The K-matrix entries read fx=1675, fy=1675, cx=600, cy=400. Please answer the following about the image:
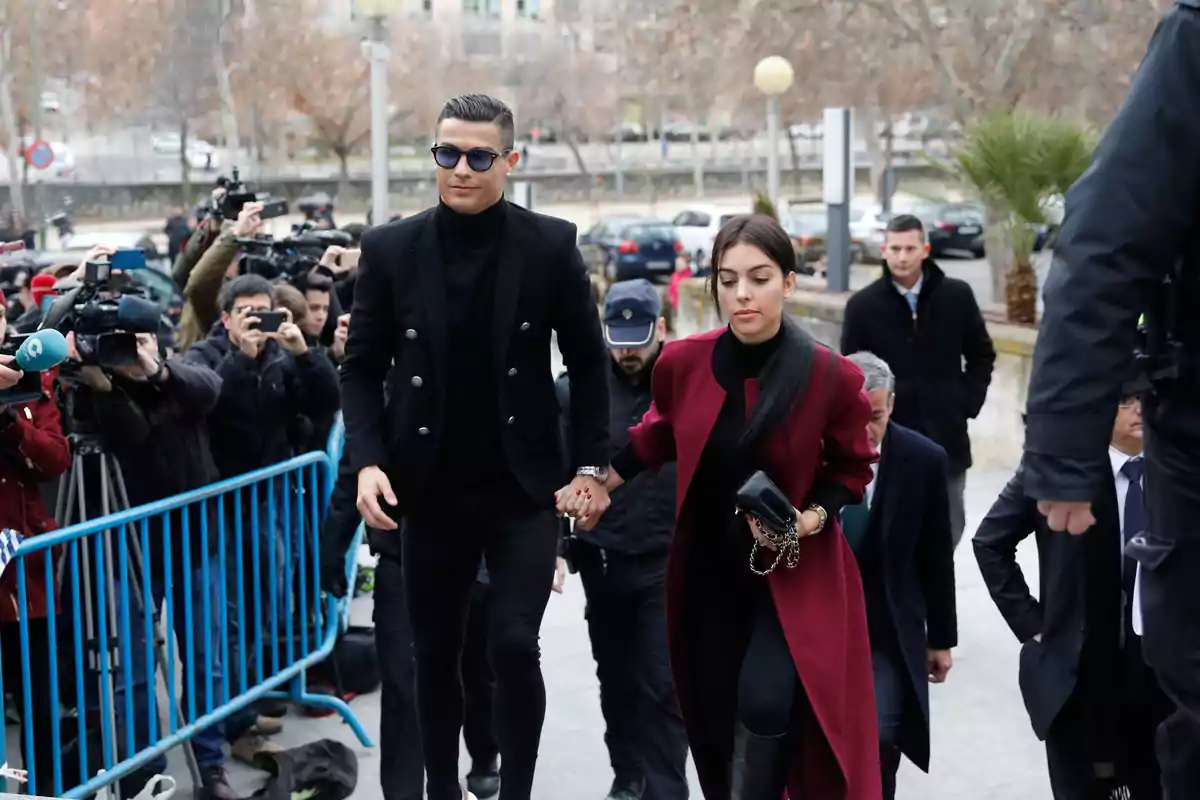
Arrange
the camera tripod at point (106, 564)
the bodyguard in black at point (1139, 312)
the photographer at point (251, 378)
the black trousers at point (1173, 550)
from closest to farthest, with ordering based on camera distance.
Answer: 1. the bodyguard in black at point (1139, 312)
2. the black trousers at point (1173, 550)
3. the camera tripod at point (106, 564)
4. the photographer at point (251, 378)

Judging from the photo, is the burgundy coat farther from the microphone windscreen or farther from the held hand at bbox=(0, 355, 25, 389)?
the held hand at bbox=(0, 355, 25, 389)

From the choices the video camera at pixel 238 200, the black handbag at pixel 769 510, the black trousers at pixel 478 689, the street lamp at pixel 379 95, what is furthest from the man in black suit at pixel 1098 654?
the street lamp at pixel 379 95

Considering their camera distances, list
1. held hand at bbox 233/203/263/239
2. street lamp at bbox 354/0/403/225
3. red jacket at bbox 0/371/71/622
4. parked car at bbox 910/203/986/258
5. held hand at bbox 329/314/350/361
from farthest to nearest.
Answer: parked car at bbox 910/203/986/258 < street lamp at bbox 354/0/403/225 < held hand at bbox 233/203/263/239 < held hand at bbox 329/314/350/361 < red jacket at bbox 0/371/71/622

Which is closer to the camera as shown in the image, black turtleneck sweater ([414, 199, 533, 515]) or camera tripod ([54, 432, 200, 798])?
black turtleneck sweater ([414, 199, 533, 515])

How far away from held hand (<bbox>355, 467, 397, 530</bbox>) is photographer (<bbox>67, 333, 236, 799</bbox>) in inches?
59.8

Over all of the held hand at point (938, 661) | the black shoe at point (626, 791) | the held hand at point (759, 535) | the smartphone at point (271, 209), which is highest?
the smartphone at point (271, 209)

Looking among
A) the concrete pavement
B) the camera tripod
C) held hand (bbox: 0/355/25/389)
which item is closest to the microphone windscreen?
held hand (bbox: 0/355/25/389)

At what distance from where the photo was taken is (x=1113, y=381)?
280 cm

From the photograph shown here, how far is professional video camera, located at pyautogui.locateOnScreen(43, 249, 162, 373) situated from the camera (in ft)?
18.0

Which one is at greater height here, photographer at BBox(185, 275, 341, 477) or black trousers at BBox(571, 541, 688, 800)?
photographer at BBox(185, 275, 341, 477)

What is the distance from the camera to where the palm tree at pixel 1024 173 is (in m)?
13.8

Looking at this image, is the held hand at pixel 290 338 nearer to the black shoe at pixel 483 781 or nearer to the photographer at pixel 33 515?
the photographer at pixel 33 515

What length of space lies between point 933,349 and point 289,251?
313cm

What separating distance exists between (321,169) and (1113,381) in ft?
218
